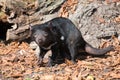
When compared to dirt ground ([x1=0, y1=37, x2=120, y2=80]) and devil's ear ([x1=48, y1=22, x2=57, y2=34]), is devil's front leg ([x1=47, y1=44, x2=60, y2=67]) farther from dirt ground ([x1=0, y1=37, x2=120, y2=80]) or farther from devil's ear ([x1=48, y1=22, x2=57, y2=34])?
devil's ear ([x1=48, y1=22, x2=57, y2=34])

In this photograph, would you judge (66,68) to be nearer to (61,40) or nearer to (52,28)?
(61,40)

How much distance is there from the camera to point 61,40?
763cm

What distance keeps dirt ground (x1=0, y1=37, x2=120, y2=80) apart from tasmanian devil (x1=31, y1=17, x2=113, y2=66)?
0.61 feet

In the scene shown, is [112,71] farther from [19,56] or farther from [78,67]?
[19,56]

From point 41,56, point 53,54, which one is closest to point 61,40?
point 53,54

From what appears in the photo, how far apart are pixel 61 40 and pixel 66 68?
59 cm

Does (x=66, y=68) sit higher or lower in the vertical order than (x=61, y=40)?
lower

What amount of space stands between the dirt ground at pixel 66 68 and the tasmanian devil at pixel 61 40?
19 cm

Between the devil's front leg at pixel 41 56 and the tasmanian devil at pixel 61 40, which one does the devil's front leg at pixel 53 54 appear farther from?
the devil's front leg at pixel 41 56

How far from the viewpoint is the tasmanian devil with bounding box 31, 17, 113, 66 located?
7320 mm

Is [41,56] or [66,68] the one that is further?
[41,56]

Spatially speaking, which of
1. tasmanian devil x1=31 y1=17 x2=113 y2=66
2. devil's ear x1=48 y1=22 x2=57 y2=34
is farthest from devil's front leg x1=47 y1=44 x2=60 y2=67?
devil's ear x1=48 y1=22 x2=57 y2=34

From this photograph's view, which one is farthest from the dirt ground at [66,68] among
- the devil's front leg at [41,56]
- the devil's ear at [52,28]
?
the devil's ear at [52,28]

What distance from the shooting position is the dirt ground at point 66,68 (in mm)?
6918
